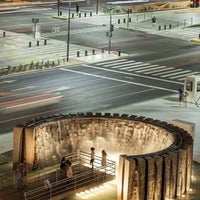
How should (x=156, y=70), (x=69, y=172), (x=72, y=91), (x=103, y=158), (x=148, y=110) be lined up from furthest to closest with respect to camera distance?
(x=156, y=70) < (x=72, y=91) < (x=148, y=110) < (x=103, y=158) < (x=69, y=172)

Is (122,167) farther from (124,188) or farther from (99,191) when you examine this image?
(99,191)

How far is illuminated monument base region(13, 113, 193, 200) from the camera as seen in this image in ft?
123

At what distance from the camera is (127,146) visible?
1790 inches

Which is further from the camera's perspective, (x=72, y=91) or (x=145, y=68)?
(x=145, y=68)

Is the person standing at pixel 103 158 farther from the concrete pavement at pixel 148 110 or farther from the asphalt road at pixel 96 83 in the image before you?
the asphalt road at pixel 96 83

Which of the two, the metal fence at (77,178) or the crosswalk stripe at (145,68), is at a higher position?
the crosswalk stripe at (145,68)

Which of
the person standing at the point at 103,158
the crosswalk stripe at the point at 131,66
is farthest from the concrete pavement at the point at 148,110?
the crosswalk stripe at the point at 131,66

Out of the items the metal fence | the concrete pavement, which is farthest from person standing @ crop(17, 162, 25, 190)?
the metal fence

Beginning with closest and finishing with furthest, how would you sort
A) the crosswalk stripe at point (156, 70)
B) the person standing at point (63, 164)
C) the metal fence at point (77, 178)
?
the metal fence at point (77, 178), the person standing at point (63, 164), the crosswalk stripe at point (156, 70)

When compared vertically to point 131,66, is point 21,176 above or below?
below

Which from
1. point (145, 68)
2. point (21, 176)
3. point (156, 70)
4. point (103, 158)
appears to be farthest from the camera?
point (145, 68)

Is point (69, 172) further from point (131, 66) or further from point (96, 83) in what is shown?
point (131, 66)

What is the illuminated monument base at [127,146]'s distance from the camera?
3738cm

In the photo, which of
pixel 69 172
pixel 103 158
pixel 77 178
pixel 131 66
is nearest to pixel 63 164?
pixel 69 172
